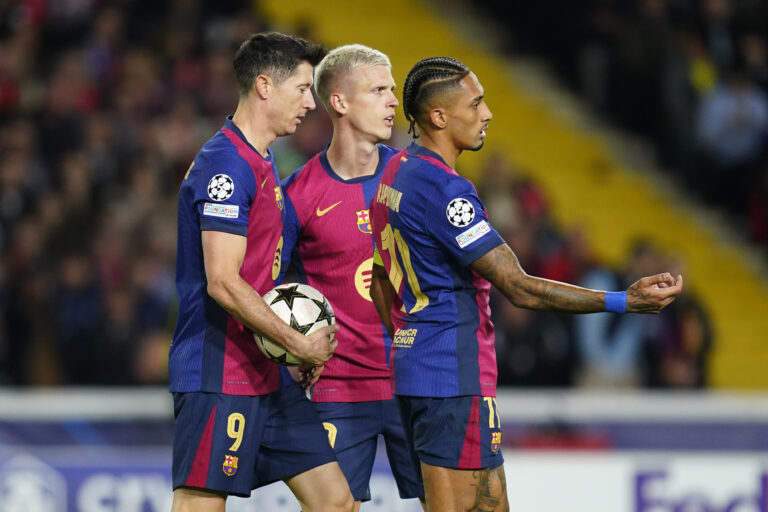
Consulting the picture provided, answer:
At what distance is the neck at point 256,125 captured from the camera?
5.20 m

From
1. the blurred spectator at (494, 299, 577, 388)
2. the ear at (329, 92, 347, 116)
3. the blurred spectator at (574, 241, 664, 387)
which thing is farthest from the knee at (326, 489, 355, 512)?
the blurred spectator at (574, 241, 664, 387)

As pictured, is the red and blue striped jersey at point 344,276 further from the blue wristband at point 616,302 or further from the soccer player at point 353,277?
the blue wristband at point 616,302

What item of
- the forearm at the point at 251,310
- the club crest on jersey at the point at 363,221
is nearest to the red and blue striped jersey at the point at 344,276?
the club crest on jersey at the point at 363,221

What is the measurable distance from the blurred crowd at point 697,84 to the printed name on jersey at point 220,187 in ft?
26.1

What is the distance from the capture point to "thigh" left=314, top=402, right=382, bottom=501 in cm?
563

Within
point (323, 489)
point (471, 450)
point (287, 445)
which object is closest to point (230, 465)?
point (287, 445)

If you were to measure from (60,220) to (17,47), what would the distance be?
2394 millimetres

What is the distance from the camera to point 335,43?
1423 cm

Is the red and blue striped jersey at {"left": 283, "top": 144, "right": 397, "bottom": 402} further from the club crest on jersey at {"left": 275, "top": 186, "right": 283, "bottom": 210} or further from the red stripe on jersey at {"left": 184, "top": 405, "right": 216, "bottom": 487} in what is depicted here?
the red stripe on jersey at {"left": 184, "top": 405, "right": 216, "bottom": 487}

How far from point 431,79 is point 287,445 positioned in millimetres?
1567

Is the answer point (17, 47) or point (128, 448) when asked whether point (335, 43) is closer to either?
point (17, 47)

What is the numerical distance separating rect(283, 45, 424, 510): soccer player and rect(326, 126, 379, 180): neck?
1 centimetres

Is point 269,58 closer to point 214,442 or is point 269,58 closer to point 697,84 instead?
point 214,442

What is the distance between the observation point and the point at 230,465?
512 cm
